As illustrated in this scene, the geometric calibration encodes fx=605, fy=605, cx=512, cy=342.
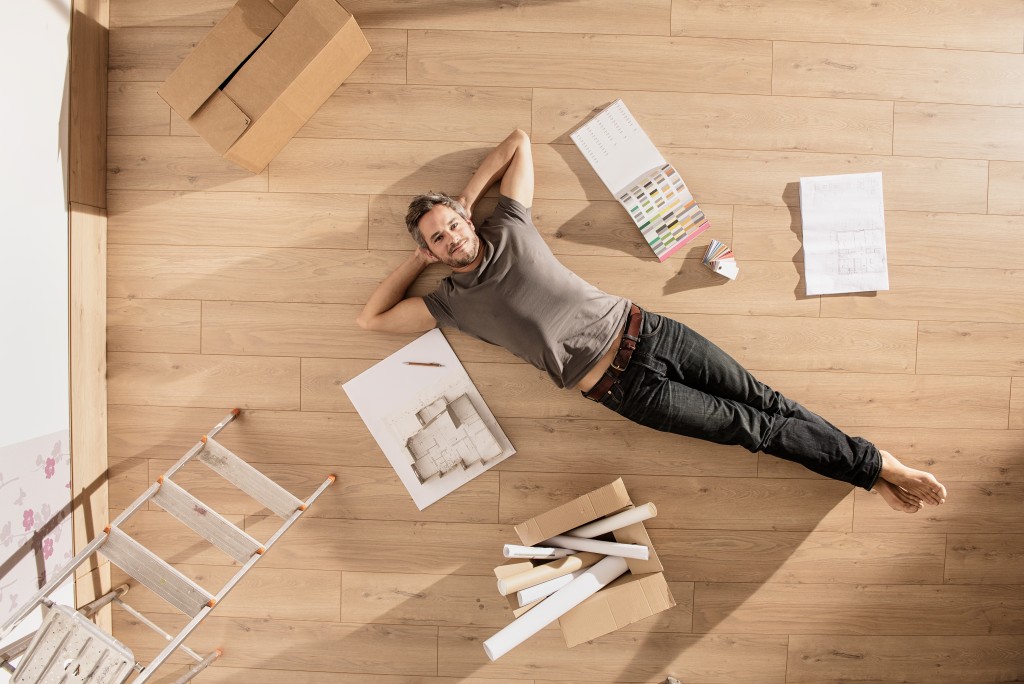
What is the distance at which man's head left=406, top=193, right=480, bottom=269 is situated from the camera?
1564mm

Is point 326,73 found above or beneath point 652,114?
above

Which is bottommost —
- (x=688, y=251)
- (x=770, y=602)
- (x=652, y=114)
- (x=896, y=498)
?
(x=770, y=602)

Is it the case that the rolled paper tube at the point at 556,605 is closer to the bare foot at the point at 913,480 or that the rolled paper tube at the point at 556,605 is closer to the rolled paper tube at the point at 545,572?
the rolled paper tube at the point at 545,572

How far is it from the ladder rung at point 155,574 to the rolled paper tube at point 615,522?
3.18 ft

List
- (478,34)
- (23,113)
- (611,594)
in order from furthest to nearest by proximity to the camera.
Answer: (478,34) < (611,594) < (23,113)

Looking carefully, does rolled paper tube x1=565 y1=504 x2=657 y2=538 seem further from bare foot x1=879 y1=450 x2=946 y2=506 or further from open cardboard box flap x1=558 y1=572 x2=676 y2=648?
bare foot x1=879 y1=450 x2=946 y2=506

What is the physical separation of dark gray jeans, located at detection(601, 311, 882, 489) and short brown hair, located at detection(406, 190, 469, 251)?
603 millimetres

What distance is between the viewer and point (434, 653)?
190 cm

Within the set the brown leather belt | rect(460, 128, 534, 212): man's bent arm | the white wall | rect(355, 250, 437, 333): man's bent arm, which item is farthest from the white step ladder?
rect(460, 128, 534, 212): man's bent arm

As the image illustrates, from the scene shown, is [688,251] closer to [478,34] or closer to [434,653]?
[478,34]

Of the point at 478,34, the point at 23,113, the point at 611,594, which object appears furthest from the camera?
the point at 478,34

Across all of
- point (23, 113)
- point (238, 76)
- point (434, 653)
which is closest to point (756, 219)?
point (238, 76)

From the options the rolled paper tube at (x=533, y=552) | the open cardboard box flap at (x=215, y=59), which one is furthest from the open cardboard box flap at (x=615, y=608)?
the open cardboard box flap at (x=215, y=59)

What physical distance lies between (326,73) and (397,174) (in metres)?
0.33
